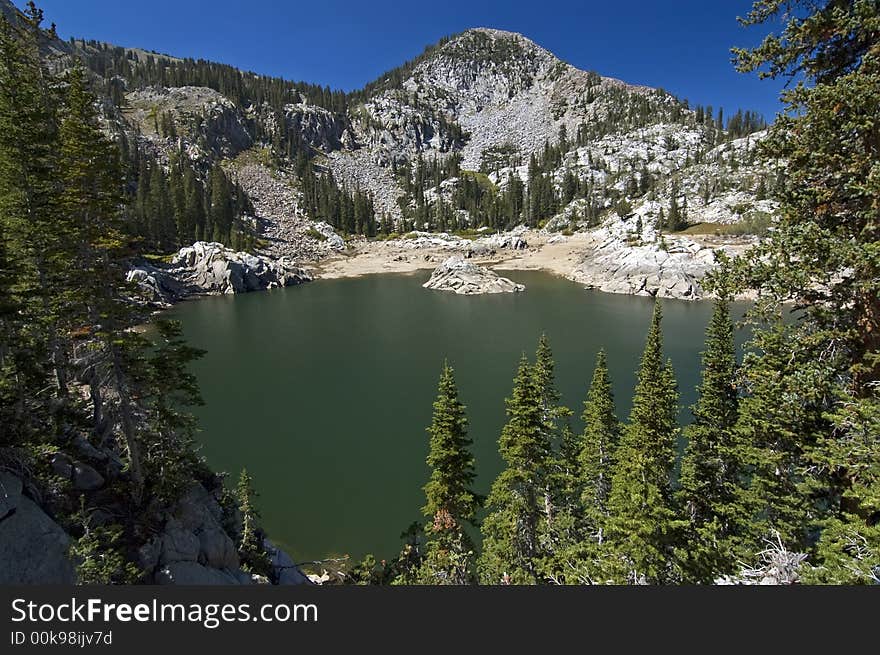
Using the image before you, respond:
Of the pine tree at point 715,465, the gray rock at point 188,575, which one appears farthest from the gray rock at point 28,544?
the pine tree at point 715,465

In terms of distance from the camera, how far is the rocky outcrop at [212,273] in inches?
3846

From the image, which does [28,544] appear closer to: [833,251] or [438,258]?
[833,251]

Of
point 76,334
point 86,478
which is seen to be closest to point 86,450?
point 86,478

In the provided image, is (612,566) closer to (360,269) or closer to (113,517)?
(113,517)

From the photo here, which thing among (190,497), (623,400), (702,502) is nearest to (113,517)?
(190,497)

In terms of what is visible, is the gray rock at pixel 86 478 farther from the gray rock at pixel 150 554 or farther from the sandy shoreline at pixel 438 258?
the sandy shoreline at pixel 438 258

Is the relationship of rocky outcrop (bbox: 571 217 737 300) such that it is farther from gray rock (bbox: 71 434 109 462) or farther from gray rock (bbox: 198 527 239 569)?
gray rock (bbox: 71 434 109 462)

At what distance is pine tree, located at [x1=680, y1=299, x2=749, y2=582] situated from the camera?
16109 mm

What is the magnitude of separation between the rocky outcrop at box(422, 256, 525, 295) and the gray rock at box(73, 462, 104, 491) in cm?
9027

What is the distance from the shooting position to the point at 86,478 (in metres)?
14.7

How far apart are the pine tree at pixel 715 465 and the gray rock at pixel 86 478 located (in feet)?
70.5

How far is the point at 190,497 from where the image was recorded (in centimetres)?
1691

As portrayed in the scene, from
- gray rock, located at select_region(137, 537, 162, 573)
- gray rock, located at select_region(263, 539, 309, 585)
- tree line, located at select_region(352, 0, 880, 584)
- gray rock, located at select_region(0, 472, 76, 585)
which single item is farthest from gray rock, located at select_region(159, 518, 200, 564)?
tree line, located at select_region(352, 0, 880, 584)

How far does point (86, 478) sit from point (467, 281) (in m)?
94.4
